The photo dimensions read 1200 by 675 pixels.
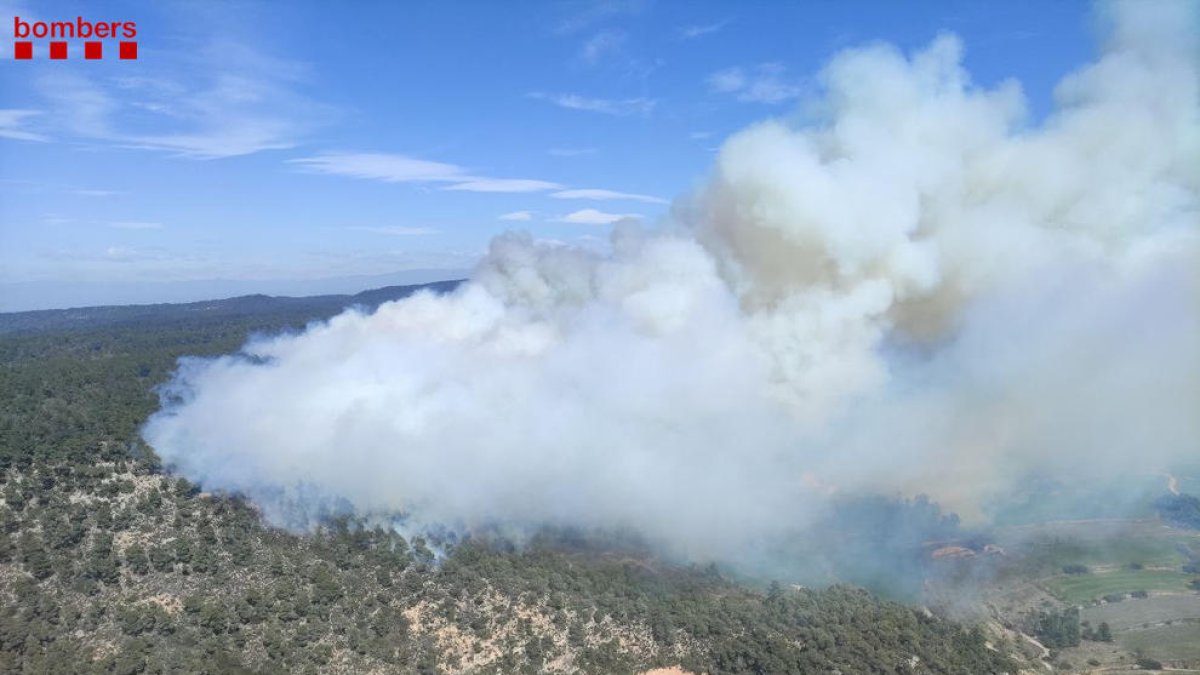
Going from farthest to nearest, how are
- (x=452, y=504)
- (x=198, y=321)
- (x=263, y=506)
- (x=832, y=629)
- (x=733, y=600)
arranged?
(x=198, y=321) < (x=452, y=504) < (x=263, y=506) < (x=733, y=600) < (x=832, y=629)

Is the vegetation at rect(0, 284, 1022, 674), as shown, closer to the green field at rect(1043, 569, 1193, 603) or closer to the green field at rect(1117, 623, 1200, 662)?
the green field at rect(1117, 623, 1200, 662)

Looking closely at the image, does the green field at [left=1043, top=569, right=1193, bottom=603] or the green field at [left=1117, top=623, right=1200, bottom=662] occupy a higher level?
the green field at [left=1043, top=569, right=1193, bottom=603]

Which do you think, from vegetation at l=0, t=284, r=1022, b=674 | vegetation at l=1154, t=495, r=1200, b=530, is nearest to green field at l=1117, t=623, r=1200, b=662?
vegetation at l=0, t=284, r=1022, b=674

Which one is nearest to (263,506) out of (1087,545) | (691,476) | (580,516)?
(580,516)

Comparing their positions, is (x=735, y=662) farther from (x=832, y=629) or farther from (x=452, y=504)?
(x=452, y=504)

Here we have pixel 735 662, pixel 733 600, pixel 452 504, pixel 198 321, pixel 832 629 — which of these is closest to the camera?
pixel 735 662

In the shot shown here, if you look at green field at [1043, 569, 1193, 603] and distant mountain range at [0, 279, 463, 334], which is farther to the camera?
distant mountain range at [0, 279, 463, 334]

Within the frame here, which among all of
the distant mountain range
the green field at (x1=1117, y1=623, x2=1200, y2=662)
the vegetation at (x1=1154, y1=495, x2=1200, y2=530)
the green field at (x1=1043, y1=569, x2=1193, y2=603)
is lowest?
the green field at (x1=1117, y1=623, x2=1200, y2=662)

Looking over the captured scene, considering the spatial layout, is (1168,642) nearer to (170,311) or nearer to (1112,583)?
(1112,583)

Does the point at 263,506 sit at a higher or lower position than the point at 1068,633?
higher
